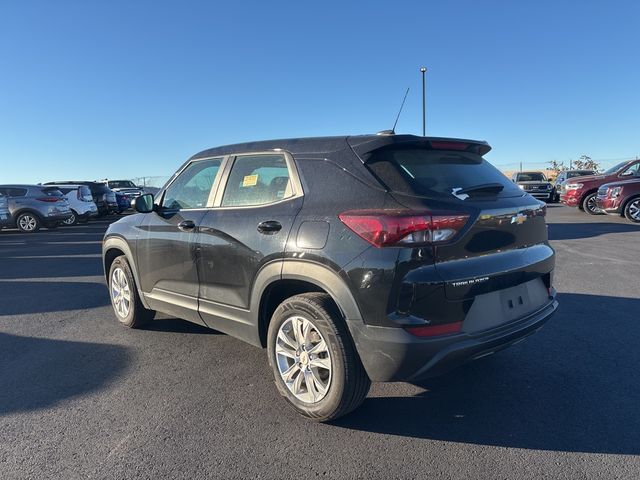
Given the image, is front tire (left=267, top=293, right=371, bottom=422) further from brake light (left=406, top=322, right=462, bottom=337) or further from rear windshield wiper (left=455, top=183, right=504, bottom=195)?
rear windshield wiper (left=455, top=183, right=504, bottom=195)

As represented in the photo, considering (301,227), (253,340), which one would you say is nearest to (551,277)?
(301,227)

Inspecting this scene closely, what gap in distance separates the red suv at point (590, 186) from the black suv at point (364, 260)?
14963mm

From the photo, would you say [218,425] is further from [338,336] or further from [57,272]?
[57,272]

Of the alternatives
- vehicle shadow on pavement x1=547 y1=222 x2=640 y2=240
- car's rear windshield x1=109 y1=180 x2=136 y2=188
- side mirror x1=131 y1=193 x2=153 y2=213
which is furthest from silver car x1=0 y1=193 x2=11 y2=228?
car's rear windshield x1=109 y1=180 x2=136 y2=188

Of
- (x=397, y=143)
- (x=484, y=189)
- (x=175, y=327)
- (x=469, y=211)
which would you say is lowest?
(x=175, y=327)

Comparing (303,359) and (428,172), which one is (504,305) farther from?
(303,359)

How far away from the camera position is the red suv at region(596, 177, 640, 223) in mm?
13891

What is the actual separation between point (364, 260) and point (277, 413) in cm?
131

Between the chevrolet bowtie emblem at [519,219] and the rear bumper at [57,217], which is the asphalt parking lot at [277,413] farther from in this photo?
the rear bumper at [57,217]

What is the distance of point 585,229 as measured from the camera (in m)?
13.1

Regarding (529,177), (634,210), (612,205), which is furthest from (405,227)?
(529,177)

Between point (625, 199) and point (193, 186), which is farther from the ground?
point (193, 186)

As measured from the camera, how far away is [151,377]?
3893 mm

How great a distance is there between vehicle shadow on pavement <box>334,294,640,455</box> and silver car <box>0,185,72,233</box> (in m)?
16.4
